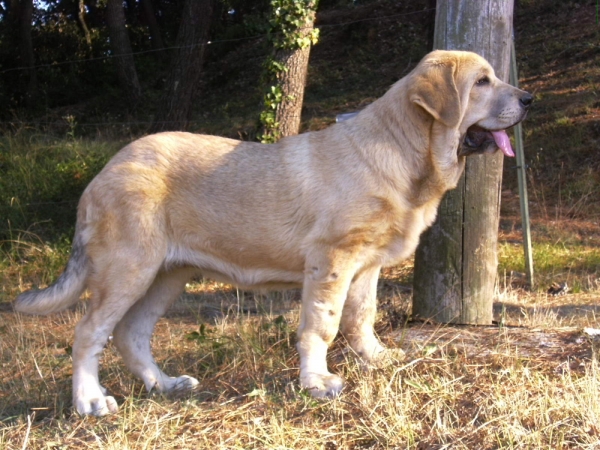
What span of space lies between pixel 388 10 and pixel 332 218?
66.1ft

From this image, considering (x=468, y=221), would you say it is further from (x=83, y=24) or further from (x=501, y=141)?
(x=83, y=24)

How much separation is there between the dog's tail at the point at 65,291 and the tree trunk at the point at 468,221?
2494mm

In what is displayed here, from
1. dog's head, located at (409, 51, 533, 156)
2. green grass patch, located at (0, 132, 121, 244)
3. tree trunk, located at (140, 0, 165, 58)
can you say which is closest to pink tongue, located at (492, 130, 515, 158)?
dog's head, located at (409, 51, 533, 156)

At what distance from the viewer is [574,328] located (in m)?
5.85

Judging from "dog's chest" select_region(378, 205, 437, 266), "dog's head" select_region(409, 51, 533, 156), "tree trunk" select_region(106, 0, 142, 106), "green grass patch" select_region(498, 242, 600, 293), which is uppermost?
"tree trunk" select_region(106, 0, 142, 106)

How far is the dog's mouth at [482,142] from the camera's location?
5.14 meters

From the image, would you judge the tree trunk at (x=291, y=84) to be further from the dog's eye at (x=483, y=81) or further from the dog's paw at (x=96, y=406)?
the dog's paw at (x=96, y=406)

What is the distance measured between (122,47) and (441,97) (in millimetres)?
14650

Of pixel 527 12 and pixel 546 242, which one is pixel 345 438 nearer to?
pixel 546 242

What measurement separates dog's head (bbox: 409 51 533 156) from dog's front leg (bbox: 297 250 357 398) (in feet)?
3.48

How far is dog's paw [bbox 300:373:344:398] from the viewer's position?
192 inches

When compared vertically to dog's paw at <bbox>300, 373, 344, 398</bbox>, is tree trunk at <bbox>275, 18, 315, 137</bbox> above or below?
above

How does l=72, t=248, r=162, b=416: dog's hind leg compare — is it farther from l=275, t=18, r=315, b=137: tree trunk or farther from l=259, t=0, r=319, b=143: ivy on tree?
l=275, t=18, r=315, b=137: tree trunk

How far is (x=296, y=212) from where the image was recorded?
17.2 feet
